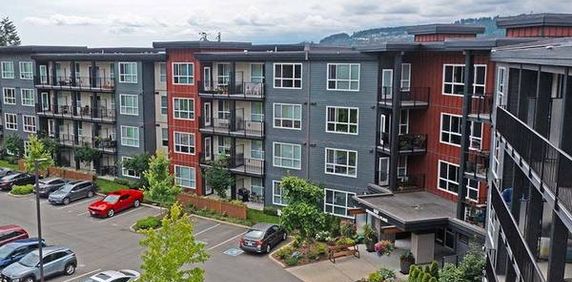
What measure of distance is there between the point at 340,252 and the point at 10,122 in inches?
1797

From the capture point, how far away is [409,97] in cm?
3353

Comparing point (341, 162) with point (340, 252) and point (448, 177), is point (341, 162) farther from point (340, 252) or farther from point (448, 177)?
point (340, 252)

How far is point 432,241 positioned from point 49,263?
65.3 feet

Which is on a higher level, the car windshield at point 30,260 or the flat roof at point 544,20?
the flat roof at point 544,20

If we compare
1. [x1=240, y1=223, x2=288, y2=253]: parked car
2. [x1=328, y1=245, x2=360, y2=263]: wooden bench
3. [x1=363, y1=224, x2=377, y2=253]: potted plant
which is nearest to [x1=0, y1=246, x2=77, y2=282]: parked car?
[x1=240, y1=223, x2=288, y2=253]: parked car

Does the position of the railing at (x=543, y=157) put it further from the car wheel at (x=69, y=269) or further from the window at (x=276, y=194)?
the window at (x=276, y=194)

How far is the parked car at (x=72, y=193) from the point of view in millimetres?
42219

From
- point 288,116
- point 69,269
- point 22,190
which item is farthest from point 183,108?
point 69,269

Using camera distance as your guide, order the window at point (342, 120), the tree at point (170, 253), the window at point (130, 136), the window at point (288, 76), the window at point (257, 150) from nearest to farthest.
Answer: the tree at point (170, 253), the window at point (342, 120), the window at point (288, 76), the window at point (257, 150), the window at point (130, 136)

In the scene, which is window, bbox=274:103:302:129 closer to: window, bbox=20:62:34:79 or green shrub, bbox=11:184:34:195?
green shrub, bbox=11:184:34:195

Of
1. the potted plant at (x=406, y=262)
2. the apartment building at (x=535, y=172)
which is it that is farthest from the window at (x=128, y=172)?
the apartment building at (x=535, y=172)

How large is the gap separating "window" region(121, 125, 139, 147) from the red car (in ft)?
25.0

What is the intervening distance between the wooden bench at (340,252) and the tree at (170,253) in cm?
1100

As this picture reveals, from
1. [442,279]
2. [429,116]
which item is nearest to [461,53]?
[429,116]
